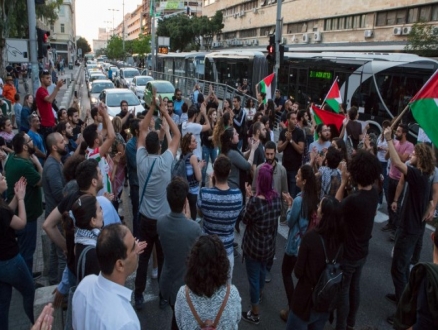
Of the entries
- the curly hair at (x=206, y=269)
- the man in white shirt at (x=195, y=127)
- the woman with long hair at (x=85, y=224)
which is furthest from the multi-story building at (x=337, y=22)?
the curly hair at (x=206, y=269)

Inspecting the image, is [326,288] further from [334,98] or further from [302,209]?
[334,98]

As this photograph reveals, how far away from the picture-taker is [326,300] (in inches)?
135

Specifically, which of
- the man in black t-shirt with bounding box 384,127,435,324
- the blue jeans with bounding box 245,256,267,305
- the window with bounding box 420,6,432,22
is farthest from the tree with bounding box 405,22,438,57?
the blue jeans with bounding box 245,256,267,305

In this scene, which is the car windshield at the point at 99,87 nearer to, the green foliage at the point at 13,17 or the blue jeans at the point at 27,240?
the green foliage at the point at 13,17

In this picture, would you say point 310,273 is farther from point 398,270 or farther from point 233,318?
point 398,270

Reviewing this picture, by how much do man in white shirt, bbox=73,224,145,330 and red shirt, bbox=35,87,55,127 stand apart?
7.39m

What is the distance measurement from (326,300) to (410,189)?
185 centimetres

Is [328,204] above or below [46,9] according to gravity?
below

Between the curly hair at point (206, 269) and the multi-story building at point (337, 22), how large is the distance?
24509 mm

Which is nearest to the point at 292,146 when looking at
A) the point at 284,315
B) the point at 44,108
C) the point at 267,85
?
the point at 284,315

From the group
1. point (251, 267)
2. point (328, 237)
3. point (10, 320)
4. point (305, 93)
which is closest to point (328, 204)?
point (328, 237)

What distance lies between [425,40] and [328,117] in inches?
524

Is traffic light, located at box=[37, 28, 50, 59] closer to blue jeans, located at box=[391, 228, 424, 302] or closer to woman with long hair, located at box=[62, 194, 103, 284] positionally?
woman with long hair, located at box=[62, 194, 103, 284]

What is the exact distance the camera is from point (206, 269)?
2.63 meters
